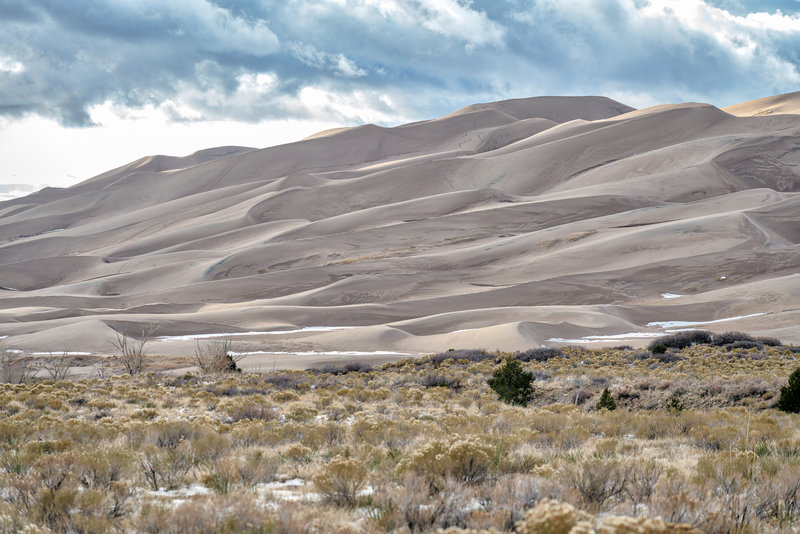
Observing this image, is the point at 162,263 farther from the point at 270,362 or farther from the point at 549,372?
the point at 549,372

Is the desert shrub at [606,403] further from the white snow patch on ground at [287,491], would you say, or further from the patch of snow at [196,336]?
the patch of snow at [196,336]

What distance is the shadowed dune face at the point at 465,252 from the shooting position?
4531cm

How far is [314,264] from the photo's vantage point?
7956cm

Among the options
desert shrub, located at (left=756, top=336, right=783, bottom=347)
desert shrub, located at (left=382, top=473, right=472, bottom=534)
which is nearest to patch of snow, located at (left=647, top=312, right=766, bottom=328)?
desert shrub, located at (left=756, top=336, right=783, bottom=347)

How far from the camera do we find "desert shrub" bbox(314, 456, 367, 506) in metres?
4.99

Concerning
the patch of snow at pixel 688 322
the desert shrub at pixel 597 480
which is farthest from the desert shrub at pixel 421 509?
the patch of snow at pixel 688 322

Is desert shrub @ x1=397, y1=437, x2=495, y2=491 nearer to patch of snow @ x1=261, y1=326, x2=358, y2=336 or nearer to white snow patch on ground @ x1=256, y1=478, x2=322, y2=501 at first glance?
white snow patch on ground @ x1=256, y1=478, x2=322, y2=501

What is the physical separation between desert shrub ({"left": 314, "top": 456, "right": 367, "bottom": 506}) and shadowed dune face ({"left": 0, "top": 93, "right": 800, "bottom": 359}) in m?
30.7

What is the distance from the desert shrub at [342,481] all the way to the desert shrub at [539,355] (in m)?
23.5

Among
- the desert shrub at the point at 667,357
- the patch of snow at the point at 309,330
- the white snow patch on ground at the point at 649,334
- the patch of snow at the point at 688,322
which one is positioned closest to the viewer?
the desert shrub at the point at 667,357

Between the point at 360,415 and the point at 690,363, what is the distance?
15.7 metres

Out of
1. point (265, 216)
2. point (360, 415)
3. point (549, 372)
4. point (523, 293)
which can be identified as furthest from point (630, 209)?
point (360, 415)

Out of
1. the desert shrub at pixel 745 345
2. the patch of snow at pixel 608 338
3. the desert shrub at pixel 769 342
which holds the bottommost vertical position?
the patch of snow at pixel 608 338

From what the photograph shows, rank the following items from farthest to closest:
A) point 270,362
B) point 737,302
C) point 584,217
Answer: point 584,217, point 737,302, point 270,362
